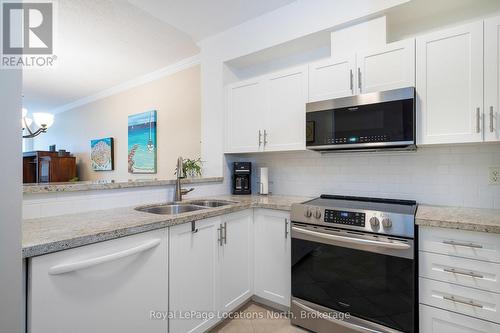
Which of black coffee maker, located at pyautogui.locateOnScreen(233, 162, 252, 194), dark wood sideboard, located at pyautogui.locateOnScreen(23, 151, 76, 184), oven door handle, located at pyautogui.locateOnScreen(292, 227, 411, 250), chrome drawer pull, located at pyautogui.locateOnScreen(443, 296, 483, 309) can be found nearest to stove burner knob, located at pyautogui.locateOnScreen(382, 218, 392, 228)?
oven door handle, located at pyautogui.locateOnScreen(292, 227, 411, 250)

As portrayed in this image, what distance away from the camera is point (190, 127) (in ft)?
11.2

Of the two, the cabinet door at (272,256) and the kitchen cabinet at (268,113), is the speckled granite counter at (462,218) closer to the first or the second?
the cabinet door at (272,256)

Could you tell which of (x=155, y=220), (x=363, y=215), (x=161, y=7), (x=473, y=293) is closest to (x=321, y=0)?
(x=161, y=7)

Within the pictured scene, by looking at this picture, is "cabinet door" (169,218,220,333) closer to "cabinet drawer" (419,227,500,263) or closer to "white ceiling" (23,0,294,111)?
"cabinet drawer" (419,227,500,263)

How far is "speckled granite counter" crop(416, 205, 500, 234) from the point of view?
1327mm

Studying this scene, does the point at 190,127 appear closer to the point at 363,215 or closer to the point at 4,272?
the point at 363,215

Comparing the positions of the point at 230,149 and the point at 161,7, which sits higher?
the point at 161,7

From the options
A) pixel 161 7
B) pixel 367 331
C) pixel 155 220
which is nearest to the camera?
pixel 155 220

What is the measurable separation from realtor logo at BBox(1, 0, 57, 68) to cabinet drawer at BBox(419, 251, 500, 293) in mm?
2033

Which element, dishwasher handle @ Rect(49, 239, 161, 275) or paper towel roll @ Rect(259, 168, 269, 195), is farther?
paper towel roll @ Rect(259, 168, 269, 195)

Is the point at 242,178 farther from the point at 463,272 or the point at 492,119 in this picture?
the point at 492,119

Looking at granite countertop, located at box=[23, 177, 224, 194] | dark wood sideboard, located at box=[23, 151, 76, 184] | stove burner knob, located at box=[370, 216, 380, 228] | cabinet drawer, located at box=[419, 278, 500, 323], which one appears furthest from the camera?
dark wood sideboard, located at box=[23, 151, 76, 184]

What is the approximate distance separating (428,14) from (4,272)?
282cm

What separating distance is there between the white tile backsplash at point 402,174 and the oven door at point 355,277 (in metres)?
0.72
